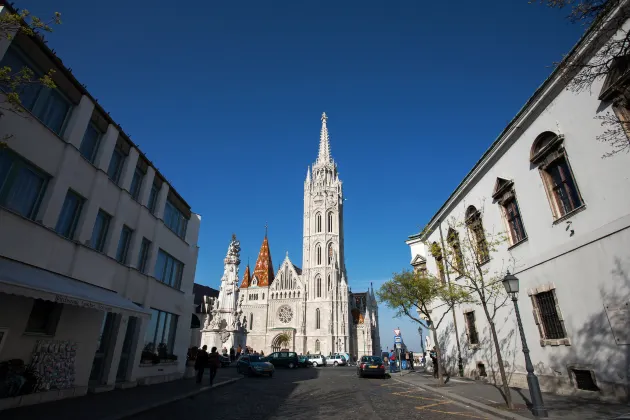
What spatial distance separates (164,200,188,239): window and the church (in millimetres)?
44195

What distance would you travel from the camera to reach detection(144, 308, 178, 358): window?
53.0 feet

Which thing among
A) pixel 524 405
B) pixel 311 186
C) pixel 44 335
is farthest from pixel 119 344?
pixel 311 186

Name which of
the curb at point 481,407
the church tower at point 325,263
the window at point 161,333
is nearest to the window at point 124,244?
the window at point 161,333

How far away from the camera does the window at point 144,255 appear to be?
15.9 m

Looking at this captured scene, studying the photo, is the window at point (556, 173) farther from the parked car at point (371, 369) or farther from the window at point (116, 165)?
the window at point (116, 165)

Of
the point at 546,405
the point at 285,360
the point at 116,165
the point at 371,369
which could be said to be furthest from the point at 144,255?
the point at 285,360

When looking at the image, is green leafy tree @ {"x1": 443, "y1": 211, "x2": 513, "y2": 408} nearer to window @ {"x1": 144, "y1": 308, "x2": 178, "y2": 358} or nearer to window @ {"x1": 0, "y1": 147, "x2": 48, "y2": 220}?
window @ {"x1": 144, "y1": 308, "x2": 178, "y2": 358}

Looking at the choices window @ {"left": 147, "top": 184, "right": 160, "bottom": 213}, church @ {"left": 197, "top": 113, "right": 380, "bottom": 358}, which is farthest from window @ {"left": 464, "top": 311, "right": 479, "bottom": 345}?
church @ {"left": 197, "top": 113, "right": 380, "bottom": 358}

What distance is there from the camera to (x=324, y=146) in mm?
94625

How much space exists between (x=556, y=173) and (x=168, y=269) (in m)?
18.3

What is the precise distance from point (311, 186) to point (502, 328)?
7208 centimetres

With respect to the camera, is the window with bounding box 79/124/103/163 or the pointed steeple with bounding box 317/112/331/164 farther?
the pointed steeple with bounding box 317/112/331/164

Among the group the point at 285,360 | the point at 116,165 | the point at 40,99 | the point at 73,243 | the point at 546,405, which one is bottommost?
the point at 546,405

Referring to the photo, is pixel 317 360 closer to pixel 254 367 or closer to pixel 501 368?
pixel 254 367
